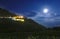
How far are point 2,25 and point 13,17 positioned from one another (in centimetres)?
250

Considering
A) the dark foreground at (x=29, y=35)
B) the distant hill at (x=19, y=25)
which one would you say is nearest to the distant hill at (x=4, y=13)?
the distant hill at (x=19, y=25)

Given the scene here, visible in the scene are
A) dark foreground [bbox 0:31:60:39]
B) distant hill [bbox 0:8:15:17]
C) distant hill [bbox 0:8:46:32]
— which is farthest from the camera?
distant hill [bbox 0:8:15:17]

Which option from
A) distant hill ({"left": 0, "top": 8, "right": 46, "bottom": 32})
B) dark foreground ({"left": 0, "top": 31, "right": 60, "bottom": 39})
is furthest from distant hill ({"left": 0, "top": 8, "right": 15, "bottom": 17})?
dark foreground ({"left": 0, "top": 31, "right": 60, "bottom": 39})

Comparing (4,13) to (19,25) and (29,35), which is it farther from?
(29,35)

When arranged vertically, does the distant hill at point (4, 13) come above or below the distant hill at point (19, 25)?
above

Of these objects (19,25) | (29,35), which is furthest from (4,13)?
(29,35)

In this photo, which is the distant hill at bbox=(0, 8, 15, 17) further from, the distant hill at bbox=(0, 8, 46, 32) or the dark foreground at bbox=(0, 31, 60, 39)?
the dark foreground at bbox=(0, 31, 60, 39)

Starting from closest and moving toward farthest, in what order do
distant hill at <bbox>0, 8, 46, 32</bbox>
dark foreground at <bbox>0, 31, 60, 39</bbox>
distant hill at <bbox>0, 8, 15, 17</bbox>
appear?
dark foreground at <bbox>0, 31, 60, 39</bbox> < distant hill at <bbox>0, 8, 46, 32</bbox> < distant hill at <bbox>0, 8, 15, 17</bbox>

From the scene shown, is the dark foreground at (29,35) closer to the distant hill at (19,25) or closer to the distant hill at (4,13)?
the distant hill at (19,25)

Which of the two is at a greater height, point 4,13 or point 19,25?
point 4,13

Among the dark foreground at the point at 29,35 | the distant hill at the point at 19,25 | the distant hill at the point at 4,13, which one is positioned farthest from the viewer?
the distant hill at the point at 4,13

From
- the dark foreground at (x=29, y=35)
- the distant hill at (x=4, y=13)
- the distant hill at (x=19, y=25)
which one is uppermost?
the distant hill at (x=4, y=13)

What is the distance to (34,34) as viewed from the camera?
1944 cm

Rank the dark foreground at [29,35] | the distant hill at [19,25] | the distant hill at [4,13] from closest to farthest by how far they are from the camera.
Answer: the dark foreground at [29,35]
the distant hill at [19,25]
the distant hill at [4,13]
